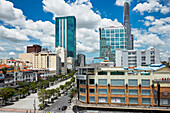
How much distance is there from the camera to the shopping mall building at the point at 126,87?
41031mm

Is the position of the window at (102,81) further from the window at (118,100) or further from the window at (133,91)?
the window at (133,91)

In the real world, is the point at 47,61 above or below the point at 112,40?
below

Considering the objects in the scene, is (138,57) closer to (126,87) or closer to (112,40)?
(126,87)

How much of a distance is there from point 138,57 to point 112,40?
94.4 meters

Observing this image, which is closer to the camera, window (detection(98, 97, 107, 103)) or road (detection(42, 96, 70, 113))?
window (detection(98, 97, 107, 103))

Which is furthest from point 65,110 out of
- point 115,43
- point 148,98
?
point 115,43

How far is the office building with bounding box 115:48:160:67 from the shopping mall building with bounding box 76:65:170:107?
43.2 m

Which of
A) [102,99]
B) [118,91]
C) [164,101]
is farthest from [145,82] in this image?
[102,99]

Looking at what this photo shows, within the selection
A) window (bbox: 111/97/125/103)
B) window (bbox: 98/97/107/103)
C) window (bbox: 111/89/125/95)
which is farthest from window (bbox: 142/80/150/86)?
window (bbox: 98/97/107/103)

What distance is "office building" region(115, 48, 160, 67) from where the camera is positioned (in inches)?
3354

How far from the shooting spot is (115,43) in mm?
178500

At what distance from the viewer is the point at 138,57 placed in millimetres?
88062

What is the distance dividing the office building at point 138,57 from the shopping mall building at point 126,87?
4320 centimetres

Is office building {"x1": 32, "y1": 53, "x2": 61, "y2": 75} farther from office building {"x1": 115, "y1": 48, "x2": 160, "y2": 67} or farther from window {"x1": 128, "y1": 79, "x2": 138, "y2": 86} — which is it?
window {"x1": 128, "y1": 79, "x2": 138, "y2": 86}
